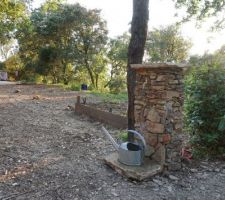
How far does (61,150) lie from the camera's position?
407cm

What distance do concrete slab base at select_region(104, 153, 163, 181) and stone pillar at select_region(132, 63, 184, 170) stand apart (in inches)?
4.1

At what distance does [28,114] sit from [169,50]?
1215 centimetres

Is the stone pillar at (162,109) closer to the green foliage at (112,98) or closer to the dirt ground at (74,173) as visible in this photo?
A: the dirt ground at (74,173)

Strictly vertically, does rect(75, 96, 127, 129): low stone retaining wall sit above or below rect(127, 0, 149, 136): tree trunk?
below

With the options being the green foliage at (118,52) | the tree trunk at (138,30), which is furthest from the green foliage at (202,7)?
the green foliage at (118,52)

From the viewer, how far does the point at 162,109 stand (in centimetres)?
328

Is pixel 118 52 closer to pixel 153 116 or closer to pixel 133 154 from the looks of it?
pixel 153 116

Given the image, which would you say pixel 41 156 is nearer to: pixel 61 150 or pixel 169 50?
pixel 61 150

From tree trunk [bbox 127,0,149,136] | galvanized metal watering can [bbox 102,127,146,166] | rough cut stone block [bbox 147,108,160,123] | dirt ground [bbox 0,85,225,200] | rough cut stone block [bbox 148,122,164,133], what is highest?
tree trunk [bbox 127,0,149,136]

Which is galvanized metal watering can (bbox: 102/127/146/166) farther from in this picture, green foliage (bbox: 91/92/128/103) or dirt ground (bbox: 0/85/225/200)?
green foliage (bbox: 91/92/128/103)

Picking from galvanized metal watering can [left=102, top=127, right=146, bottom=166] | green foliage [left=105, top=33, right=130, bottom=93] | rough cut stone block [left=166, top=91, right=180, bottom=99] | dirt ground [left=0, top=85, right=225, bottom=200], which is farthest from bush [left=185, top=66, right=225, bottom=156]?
green foliage [left=105, top=33, right=130, bottom=93]

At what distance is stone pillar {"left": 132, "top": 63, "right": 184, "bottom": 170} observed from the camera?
3246mm

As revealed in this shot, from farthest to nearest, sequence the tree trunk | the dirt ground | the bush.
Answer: the bush < the tree trunk < the dirt ground

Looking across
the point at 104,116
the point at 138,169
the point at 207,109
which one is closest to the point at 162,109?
the point at 138,169
